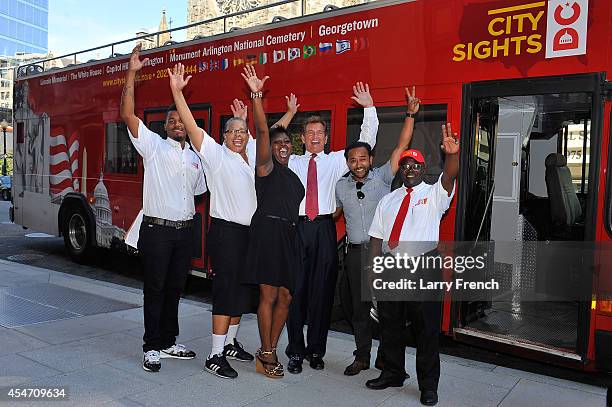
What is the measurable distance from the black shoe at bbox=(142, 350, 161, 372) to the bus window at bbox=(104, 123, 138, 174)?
4.02 m

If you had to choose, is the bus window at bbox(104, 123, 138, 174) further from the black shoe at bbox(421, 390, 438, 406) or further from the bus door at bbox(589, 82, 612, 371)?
the bus door at bbox(589, 82, 612, 371)

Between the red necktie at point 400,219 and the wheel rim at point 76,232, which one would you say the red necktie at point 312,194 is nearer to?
the red necktie at point 400,219

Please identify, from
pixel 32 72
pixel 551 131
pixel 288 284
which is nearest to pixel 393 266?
pixel 288 284

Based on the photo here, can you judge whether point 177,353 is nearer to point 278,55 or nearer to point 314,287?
point 314,287

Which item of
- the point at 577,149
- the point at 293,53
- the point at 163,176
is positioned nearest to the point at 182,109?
the point at 163,176

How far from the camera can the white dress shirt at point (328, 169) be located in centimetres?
454

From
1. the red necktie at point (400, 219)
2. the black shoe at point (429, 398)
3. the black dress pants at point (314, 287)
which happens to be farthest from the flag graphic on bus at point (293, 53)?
the black shoe at point (429, 398)

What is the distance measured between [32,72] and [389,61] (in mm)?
7993

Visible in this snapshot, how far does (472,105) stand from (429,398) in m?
2.41

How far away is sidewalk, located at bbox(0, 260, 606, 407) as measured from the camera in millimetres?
3990

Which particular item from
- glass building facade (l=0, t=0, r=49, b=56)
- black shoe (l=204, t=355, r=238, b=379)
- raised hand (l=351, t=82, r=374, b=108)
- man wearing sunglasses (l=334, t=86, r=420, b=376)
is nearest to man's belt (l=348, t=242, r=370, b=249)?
man wearing sunglasses (l=334, t=86, r=420, b=376)

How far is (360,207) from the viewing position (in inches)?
173

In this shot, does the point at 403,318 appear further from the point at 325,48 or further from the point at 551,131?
the point at 551,131

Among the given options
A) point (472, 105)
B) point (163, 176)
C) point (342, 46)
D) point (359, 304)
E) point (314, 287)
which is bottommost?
point (359, 304)
